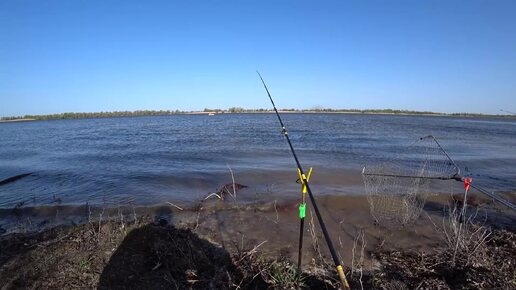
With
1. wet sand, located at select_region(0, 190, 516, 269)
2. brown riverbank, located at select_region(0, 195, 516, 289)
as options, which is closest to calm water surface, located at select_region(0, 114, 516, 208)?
wet sand, located at select_region(0, 190, 516, 269)

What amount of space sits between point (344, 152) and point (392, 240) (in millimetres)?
12663

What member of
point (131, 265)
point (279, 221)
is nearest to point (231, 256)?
point (131, 265)

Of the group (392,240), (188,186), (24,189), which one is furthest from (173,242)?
(24,189)

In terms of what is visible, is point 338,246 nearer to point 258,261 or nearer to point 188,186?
point 258,261

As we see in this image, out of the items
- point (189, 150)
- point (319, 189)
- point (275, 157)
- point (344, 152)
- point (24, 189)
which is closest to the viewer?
point (319, 189)

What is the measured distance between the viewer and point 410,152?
1977 centimetres

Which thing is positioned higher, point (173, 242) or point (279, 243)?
point (173, 242)

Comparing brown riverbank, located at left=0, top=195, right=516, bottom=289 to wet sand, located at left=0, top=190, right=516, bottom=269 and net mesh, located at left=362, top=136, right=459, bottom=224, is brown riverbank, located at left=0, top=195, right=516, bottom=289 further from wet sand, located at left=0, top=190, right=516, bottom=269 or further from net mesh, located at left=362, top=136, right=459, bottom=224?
net mesh, located at left=362, top=136, right=459, bottom=224

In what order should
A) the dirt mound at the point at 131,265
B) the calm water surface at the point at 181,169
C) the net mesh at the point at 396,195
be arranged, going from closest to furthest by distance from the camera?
the dirt mound at the point at 131,265, the net mesh at the point at 396,195, the calm water surface at the point at 181,169

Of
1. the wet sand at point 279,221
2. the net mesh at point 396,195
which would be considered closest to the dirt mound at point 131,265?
the wet sand at point 279,221

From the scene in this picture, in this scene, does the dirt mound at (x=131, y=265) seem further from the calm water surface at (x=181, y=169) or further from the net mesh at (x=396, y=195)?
the calm water surface at (x=181, y=169)

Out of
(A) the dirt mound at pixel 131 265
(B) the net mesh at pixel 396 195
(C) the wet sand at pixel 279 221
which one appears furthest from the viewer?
(B) the net mesh at pixel 396 195

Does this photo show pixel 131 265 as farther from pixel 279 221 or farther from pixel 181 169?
pixel 181 169

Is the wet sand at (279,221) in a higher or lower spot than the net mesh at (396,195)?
lower
